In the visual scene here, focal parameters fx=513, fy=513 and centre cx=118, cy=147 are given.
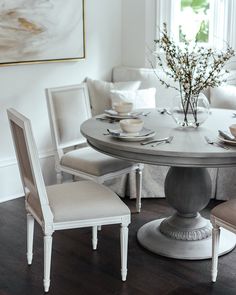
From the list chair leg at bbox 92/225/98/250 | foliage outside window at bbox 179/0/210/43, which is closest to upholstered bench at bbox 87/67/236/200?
foliage outside window at bbox 179/0/210/43

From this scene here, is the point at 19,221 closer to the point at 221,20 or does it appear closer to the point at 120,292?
the point at 120,292

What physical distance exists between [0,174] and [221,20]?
230 cm

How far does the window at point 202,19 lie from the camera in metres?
4.41

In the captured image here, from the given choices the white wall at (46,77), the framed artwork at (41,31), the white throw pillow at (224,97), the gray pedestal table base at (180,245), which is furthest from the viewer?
the white throw pillow at (224,97)

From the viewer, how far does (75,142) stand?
3715 mm

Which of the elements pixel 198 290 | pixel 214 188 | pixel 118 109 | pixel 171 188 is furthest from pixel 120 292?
pixel 214 188

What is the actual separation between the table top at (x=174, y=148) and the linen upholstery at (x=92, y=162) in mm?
359

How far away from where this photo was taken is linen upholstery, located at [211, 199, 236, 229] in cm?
258

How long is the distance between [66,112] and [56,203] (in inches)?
43.3

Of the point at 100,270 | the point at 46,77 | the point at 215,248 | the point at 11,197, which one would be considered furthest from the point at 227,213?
the point at 46,77

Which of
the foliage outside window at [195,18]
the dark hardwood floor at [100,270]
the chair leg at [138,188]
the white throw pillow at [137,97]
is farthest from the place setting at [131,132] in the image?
the foliage outside window at [195,18]

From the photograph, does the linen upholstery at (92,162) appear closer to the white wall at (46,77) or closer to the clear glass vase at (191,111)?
the clear glass vase at (191,111)

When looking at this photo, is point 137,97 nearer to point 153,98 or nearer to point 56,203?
point 153,98

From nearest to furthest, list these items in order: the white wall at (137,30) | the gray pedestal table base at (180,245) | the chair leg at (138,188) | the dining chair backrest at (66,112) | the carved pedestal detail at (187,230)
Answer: the gray pedestal table base at (180,245) → the carved pedestal detail at (187,230) → the dining chair backrest at (66,112) → the chair leg at (138,188) → the white wall at (137,30)
